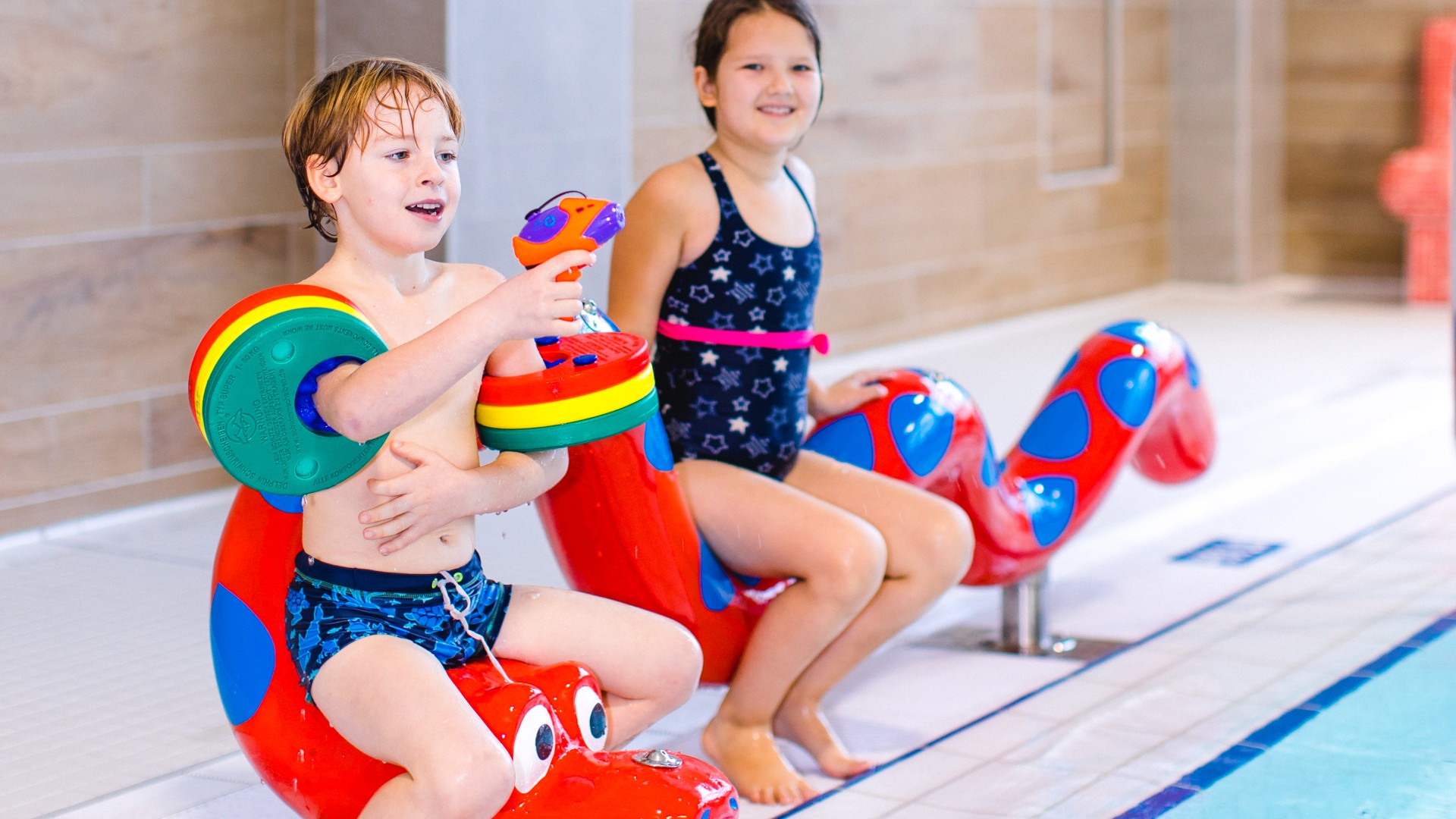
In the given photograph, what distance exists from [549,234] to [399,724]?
60 centimetres

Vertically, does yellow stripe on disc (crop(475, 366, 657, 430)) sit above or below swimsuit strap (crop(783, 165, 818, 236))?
below

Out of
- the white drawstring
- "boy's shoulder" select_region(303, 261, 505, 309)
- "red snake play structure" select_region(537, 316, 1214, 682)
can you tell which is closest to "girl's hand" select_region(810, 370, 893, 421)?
"red snake play structure" select_region(537, 316, 1214, 682)

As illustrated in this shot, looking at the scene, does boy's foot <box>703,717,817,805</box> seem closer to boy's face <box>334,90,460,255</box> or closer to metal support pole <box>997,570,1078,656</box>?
metal support pole <box>997,570,1078,656</box>

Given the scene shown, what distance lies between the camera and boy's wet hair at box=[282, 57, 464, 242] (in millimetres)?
1966

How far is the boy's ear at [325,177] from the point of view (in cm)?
198

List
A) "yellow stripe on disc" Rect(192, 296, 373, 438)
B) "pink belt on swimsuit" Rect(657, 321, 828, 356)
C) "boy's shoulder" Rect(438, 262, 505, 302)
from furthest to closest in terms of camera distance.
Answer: "pink belt on swimsuit" Rect(657, 321, 828, 356), "boy's shoulder" Rect(438, 262, 505, 302), "yellow stripe on disc" Rect(192, 296, 373, 438)

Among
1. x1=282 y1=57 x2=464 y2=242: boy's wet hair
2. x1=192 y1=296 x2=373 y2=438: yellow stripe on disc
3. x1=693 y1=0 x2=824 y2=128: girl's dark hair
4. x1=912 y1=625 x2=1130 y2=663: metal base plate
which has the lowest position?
x1=912 y1=625 x2=1130 y2=663: metal base plate

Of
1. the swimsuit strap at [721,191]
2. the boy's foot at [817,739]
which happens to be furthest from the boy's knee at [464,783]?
the swimsuit strap at [721,191]

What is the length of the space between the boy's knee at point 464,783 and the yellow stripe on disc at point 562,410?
15.6 inches

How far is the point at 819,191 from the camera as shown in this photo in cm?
664

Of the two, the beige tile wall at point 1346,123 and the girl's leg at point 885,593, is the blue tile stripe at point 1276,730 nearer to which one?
the girl's leg at point 885,593

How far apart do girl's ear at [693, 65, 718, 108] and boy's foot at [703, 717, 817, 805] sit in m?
1.04

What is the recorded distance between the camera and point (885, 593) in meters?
2.74

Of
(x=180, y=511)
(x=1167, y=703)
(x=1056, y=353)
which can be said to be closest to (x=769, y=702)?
(x=1167, y=703)
